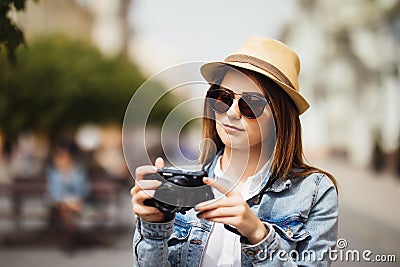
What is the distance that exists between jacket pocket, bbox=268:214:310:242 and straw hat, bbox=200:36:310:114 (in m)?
0.33

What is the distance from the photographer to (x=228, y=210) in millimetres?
1616

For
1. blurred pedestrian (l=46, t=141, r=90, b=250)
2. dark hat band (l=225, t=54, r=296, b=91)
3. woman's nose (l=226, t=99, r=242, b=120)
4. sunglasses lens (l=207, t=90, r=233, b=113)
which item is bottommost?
blurred pedestrian (l=46, t=141, r=90, b=250)

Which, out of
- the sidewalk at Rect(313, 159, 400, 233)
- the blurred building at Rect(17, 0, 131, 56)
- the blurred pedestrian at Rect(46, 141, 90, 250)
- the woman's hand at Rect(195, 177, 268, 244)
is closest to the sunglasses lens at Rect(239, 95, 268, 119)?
the woman's hand at Rect(195, 177, 268, 244)

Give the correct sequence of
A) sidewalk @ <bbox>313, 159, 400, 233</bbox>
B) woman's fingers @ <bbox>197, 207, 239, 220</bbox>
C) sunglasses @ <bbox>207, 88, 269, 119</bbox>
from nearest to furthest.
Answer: woman's fingers @ <bbox>197, 207, 239, 220</bbox>
sunglasses @ <bbox>207, 88, 269, 119</bbox>
sidewalk @ <bbox>313, 159, 400, 233</bbox>

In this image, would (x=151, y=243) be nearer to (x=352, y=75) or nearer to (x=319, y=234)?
(x=319, y=234)

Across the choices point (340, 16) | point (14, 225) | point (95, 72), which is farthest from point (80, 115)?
point (340, 16)

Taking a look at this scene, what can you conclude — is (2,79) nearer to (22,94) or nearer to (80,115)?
(22,94)

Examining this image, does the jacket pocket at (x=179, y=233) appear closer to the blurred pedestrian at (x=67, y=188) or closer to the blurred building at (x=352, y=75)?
the blurred pedestrian at (x=67, y=188)

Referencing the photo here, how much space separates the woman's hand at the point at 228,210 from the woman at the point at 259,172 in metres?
0.14

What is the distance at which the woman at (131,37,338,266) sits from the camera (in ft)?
6.10

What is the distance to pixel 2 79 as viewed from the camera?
13273 mm

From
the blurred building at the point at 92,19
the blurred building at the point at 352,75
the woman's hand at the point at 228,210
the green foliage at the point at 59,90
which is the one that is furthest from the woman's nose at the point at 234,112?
A: the blurred building at the point at 92,19

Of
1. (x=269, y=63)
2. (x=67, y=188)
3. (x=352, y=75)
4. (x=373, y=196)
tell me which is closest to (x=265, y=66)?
(x=269, y=63)

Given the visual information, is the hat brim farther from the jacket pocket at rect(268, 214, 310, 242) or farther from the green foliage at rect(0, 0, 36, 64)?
the green foliage at rect(0, 0, 36, 64)
